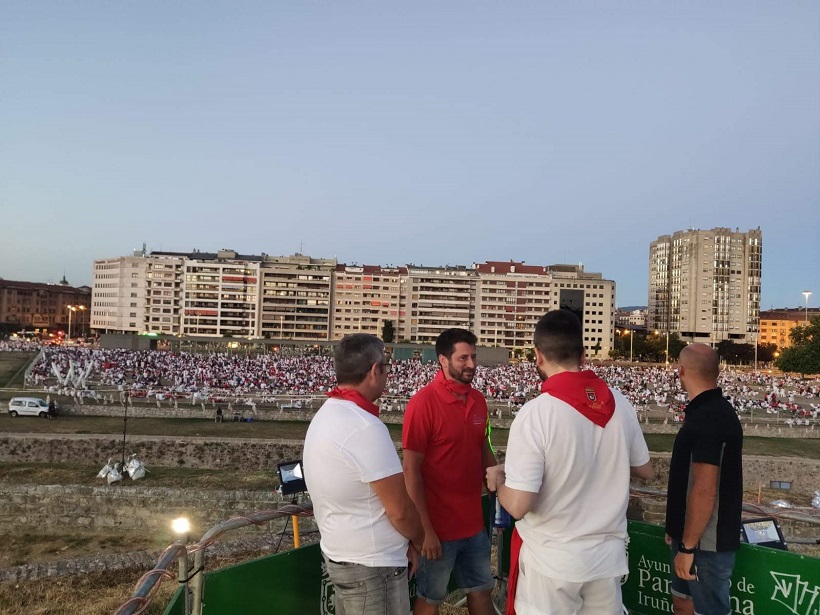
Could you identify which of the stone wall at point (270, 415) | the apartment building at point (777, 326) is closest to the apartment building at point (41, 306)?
the stone wall at point (270, 415)

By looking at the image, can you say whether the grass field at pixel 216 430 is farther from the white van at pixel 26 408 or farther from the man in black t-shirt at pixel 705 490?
the man in black t-shirt at pixel 705 490

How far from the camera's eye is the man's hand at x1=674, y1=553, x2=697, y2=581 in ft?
10.3

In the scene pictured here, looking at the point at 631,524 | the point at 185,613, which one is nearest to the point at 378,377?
the point at 185,613

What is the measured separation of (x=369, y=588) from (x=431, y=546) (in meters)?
0.56

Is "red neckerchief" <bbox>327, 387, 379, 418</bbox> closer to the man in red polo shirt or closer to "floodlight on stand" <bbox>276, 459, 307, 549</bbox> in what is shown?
the man in red polo shirt

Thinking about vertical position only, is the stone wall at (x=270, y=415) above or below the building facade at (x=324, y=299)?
below

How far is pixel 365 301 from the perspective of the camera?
114875 mm

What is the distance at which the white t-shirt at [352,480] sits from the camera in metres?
2.52

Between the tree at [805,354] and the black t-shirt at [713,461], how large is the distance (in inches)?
2743

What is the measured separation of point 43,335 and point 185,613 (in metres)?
153

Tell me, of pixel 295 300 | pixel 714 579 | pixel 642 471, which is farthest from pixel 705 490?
pixel 295 300

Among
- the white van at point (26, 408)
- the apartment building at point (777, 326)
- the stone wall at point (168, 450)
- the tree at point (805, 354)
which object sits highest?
the apartment building at point (777, 326)

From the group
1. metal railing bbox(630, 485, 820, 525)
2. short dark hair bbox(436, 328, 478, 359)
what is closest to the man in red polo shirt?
short dark hair bbox(436, 328, 478, 359)

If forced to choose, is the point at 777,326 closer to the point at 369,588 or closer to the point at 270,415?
the point at 270,415
